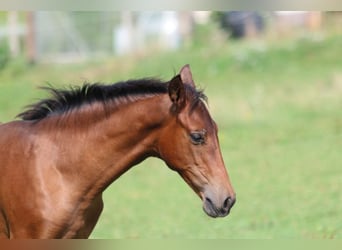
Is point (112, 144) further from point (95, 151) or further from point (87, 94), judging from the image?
point (87, 94)

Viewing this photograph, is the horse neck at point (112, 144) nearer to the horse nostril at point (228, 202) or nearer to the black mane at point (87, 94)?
the black mane at point (87, 94)

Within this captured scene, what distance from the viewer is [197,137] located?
471 cm

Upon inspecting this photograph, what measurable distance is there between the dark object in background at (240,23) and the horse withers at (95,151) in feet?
45.3

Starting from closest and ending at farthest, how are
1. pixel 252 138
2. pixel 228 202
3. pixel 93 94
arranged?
pixel 228 202
pixel 93 94
pixel 252 138

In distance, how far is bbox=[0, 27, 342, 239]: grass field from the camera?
867 cm

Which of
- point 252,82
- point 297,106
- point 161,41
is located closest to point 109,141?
point 297,106

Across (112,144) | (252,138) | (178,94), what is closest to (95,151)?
(112,144)

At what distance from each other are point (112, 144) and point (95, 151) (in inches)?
4.2

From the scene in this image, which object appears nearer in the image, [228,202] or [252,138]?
[228,202]

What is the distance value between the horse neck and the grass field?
1.61 ft

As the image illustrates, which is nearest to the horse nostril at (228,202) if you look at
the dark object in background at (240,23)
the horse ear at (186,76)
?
the horse ear at (186,76)

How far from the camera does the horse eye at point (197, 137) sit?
4.71m

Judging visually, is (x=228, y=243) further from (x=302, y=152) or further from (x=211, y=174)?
(x=302, y=152)

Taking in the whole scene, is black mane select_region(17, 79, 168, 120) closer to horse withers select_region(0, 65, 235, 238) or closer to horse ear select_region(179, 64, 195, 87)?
horse withers select_region(0, 65, 235, 238)
